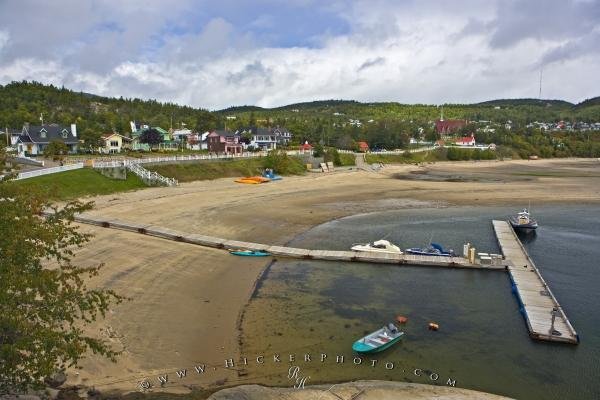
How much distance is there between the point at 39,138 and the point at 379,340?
8147cm

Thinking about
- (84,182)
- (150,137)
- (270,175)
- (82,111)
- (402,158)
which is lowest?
(270,175)

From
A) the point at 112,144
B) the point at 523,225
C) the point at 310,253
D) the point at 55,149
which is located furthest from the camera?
the point at 112,144

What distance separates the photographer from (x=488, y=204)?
2357 inches

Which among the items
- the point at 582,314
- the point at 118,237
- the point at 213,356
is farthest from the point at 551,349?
the point at 118,237

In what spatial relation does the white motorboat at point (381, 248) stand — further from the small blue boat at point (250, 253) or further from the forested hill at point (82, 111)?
the forested hill at point (82, 111)

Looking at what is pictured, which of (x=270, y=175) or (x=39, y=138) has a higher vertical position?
(x=39, y=138)

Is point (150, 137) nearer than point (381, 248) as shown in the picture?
No

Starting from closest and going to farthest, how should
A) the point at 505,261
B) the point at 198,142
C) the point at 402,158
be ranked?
the point at 505,261
the point at 198,142
the point at 402,158

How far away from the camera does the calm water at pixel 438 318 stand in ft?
60.0

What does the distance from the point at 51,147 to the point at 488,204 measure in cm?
6646

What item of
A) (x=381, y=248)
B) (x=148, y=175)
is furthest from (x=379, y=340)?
(x=148, y=175)

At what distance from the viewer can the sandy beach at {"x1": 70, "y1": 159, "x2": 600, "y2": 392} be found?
18198 millimetres

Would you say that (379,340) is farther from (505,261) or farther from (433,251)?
(505,261)

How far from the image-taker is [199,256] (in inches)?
1291
